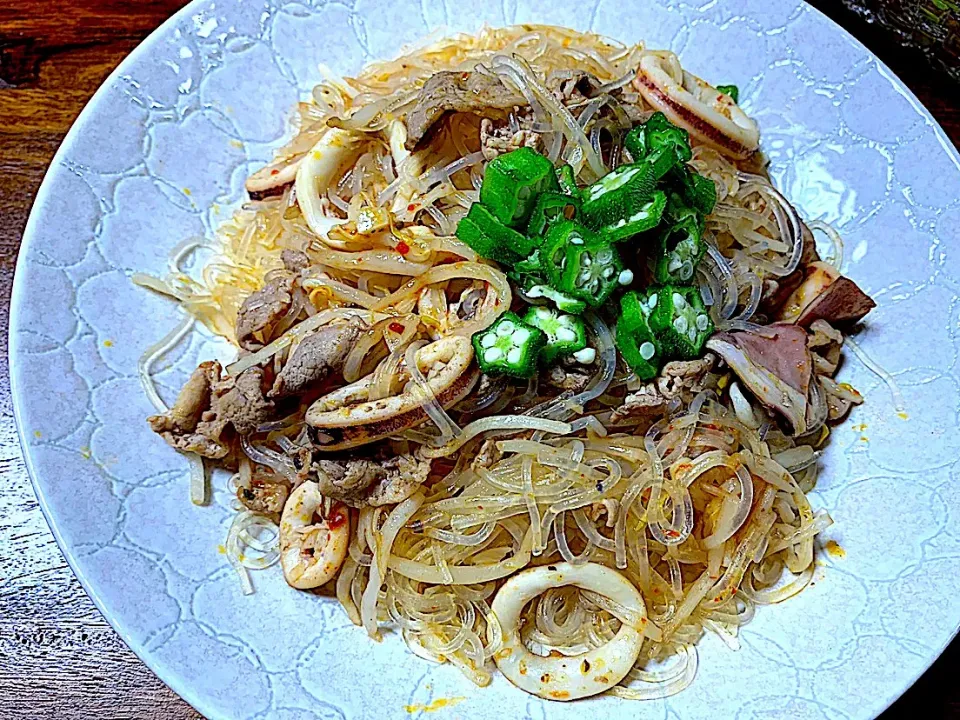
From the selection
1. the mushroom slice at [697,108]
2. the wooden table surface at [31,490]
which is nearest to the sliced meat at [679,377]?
the mushroom slice at [697,108]

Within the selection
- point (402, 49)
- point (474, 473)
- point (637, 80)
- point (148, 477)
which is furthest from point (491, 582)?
point (402, 49)

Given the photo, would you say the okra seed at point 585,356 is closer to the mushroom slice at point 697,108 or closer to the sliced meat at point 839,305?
the sliced meat at point 839,305

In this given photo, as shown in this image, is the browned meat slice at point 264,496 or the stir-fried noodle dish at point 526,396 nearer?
the stir-fried noodle dish at point 526,396

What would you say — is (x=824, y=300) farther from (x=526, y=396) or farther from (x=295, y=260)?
(x=295, y=260)

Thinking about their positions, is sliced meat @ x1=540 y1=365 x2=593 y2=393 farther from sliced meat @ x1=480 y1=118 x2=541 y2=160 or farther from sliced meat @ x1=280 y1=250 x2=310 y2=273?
sliced meat @ x1=280 y1=250 x2=310 y2=273

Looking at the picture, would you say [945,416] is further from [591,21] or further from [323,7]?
[323,7]

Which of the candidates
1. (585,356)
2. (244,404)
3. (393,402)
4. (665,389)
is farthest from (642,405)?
(244,404)

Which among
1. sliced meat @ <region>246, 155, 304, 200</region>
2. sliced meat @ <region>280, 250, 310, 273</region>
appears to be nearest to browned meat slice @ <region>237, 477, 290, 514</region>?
sliced meat @ <region>280, 250, 310, 273</region>
